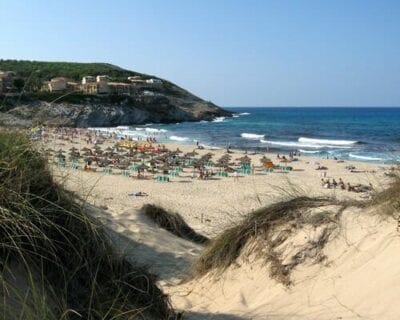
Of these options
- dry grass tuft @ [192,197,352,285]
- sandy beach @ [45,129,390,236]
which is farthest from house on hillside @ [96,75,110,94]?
dry grass tuft @ [192,197,352,285]

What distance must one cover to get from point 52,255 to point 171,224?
692 centimetres

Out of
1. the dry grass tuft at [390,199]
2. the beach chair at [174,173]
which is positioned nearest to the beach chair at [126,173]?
the beach chair at [174,173]

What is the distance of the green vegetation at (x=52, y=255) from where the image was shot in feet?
9.21

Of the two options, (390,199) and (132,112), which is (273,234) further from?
(132,112)

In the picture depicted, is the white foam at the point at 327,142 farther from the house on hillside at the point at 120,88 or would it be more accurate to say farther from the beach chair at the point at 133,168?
the house on hillside at the point at 120,88

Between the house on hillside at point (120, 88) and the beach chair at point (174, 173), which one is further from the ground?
the house on hillside at point (120, 88)

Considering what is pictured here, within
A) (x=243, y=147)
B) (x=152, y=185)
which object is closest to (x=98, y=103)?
(x=243, y=147)

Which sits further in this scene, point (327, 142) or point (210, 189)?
point (327, 142)

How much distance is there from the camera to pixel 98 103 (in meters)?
83.4

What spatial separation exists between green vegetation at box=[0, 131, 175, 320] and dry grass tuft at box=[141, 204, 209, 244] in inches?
236

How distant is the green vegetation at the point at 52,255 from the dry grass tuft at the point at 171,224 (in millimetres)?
5990

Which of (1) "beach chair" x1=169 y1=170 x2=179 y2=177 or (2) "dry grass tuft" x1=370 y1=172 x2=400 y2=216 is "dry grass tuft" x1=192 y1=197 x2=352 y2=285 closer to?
(2) "dry grass tuft" x1=370 y1=172 x2=400 y2=216

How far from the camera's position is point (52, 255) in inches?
123

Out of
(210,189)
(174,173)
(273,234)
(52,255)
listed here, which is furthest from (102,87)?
(52,255)
